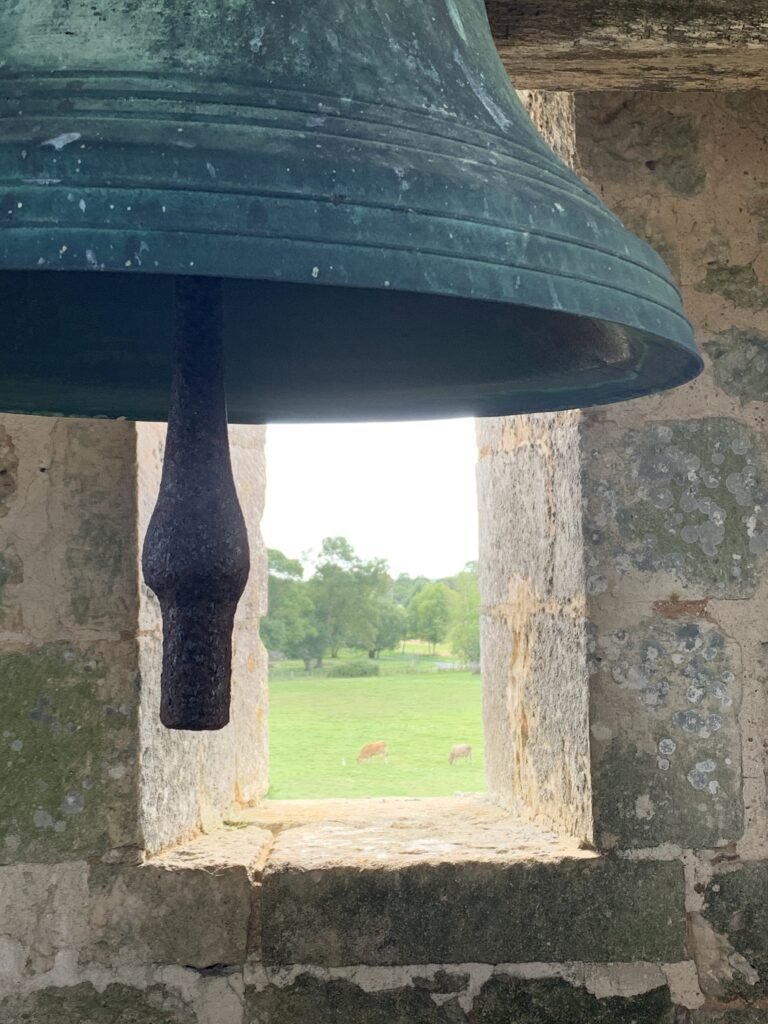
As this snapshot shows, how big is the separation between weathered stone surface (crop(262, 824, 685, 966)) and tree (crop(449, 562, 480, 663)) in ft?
5.56

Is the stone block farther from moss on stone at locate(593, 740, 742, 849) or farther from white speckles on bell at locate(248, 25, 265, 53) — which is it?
white speckles on bell at locate(248, 25, 265, 53)

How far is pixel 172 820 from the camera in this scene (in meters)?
2.16

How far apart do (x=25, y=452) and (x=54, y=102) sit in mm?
1355

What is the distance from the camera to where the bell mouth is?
4.36ft

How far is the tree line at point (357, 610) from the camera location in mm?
3863

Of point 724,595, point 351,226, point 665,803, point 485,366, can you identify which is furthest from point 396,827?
point 351,226

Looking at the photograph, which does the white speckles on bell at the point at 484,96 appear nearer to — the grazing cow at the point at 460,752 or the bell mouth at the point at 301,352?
the bell mouth at the point at 301,352

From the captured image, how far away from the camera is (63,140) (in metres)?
0.78

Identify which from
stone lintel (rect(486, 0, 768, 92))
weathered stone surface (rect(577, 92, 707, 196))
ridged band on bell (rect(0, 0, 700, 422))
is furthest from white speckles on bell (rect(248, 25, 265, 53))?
weathered stone surface (rect(577, 92, 707, 196))

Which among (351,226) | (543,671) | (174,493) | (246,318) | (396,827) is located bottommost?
(396,827)

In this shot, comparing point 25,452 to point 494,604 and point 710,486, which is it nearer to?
point 494,604

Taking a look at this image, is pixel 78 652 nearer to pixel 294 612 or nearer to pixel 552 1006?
pixel 552 1006

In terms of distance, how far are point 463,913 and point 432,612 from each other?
2308 mm

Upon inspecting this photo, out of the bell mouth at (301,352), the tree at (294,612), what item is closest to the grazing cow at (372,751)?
the tree at (294,612)
